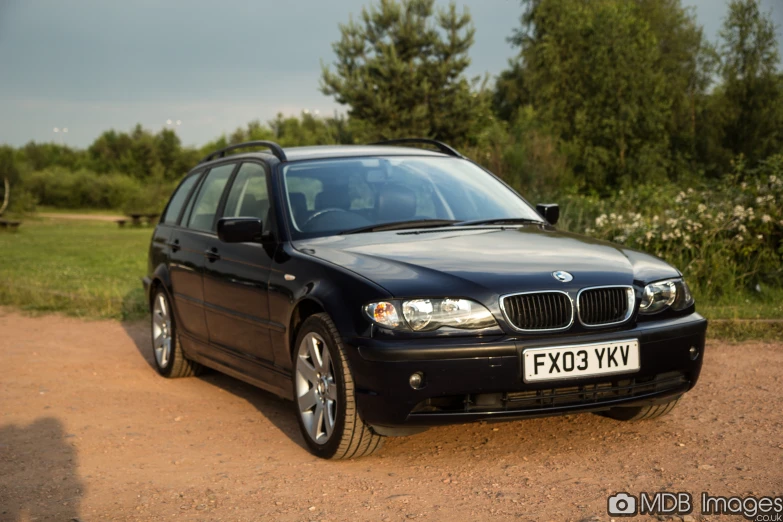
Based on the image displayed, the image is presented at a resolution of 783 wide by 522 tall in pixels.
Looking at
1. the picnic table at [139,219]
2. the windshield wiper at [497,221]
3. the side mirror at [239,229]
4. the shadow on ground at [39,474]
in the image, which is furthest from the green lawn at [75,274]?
the picnic table at [139,219]

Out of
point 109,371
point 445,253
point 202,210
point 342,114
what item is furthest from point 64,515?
point 342,114

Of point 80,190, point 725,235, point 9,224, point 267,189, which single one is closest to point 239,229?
point 267,189

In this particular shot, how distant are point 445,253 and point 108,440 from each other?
7.38ft

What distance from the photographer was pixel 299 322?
16.7 feet

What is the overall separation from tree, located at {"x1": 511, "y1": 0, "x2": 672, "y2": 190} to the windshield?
138 feet

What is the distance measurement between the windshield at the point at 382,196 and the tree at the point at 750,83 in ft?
150

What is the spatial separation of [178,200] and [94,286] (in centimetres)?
678

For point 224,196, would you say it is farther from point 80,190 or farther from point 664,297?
point 80,190

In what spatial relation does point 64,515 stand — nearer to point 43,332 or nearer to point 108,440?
point 108,440

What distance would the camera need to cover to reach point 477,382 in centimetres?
429

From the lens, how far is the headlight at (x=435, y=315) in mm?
4332

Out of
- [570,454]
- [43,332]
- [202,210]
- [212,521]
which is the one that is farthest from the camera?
[43,332]

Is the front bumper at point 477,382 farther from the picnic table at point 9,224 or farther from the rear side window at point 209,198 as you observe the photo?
the picnic table at point 9,224

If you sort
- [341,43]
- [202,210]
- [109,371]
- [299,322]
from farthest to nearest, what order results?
[341,43], [109,371], [202,210], [299,322]
